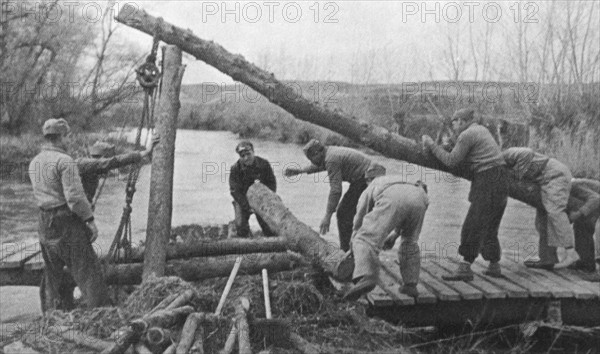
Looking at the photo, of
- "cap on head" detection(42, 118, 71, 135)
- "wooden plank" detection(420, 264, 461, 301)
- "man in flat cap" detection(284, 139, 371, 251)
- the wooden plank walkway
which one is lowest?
the wooden plank walkway

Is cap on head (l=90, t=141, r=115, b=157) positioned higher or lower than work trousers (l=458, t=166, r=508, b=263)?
higher

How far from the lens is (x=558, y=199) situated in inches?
291

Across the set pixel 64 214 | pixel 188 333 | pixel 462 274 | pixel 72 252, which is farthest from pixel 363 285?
pixel 64 214

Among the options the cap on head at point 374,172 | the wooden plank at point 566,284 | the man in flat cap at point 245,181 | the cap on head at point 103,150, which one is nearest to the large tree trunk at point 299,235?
the man in flat cap at point 245,181

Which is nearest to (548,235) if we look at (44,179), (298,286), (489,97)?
(298,286)

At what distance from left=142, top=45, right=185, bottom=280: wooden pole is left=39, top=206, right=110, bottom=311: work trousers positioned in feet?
1.69

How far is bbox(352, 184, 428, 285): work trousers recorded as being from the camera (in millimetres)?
5871

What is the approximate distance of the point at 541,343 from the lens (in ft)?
24.3

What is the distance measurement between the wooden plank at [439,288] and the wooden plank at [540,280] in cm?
105

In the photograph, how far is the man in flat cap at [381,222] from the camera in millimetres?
5852

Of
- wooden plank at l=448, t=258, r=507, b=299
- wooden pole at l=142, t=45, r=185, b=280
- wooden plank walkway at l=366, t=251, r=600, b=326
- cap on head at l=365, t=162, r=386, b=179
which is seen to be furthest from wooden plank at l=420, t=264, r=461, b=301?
wooden pole at l=142, t=45, r=185, b=280

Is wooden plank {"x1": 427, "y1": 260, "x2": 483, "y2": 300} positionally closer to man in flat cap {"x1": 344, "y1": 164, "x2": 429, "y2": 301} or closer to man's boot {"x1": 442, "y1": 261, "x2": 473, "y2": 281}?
man's boot {"x1": 442, "y1": 261, "x2": 473, "y2": 281}

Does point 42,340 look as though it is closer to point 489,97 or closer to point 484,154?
point 484,154

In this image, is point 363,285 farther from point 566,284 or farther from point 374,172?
point 566,284
